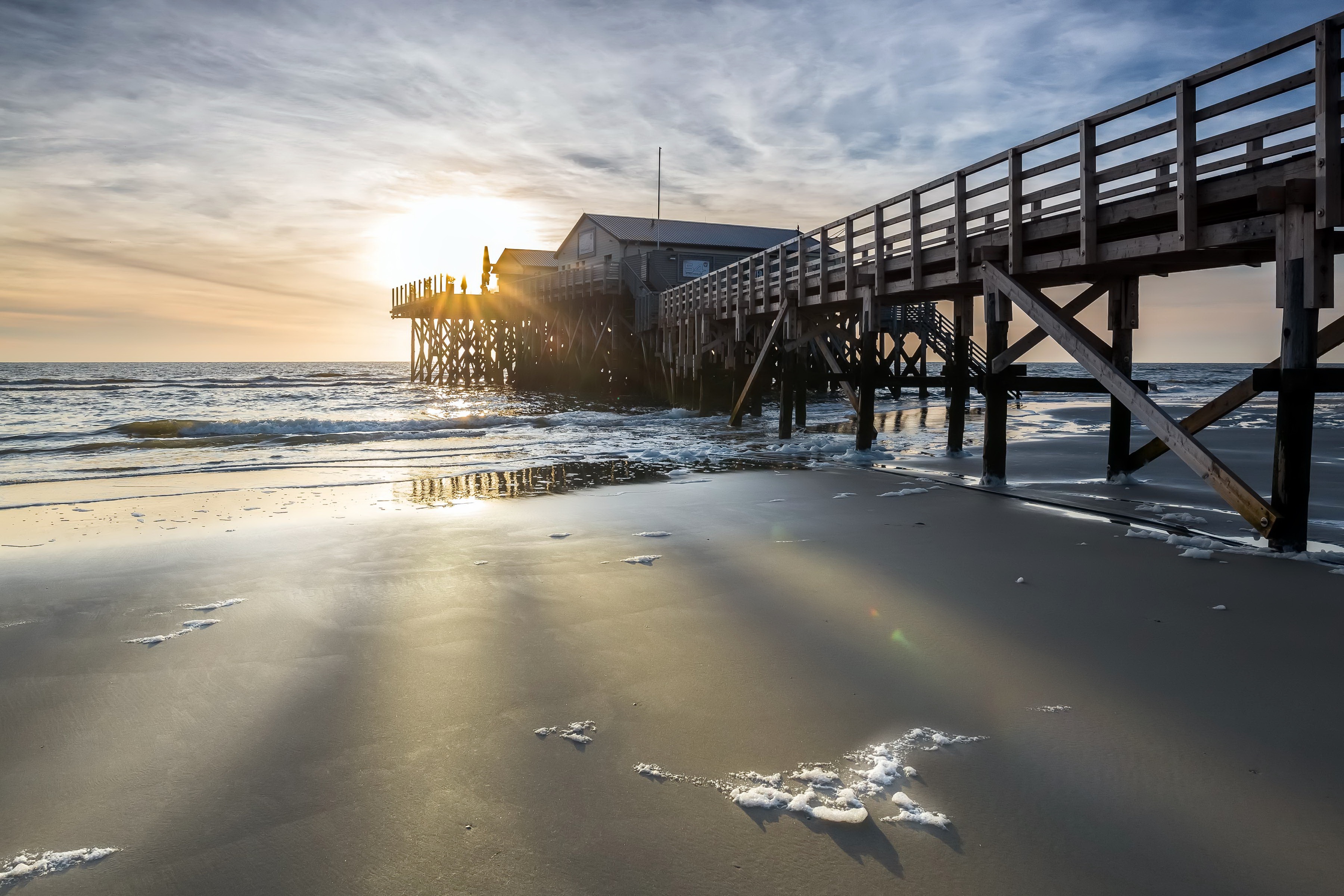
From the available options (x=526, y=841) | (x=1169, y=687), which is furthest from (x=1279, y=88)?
(x=526, y=841)

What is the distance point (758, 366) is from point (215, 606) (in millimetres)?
13342

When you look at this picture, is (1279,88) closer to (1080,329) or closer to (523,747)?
(1080,329)

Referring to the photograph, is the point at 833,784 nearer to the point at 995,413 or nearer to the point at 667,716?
the point at 667,716

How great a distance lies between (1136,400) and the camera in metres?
6.74

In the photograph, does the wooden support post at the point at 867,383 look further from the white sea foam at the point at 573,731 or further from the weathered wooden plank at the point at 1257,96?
the white sea foam at the point at 573,731

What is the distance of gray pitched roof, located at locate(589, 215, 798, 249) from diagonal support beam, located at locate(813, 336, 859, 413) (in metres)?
25.0

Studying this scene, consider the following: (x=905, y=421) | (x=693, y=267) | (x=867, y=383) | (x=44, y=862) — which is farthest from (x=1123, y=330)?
(x=693, y=267)

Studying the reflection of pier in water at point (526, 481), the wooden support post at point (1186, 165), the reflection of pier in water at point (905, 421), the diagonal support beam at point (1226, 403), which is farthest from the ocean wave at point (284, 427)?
the wooden support post at point (1186, 165)

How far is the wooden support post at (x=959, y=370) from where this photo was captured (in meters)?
11.1

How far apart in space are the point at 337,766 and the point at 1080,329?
7522mm

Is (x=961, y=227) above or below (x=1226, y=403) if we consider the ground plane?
above

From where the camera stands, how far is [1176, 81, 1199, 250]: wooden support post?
20.7 ft

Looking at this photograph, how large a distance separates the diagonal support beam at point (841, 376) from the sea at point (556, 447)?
85 centimetres

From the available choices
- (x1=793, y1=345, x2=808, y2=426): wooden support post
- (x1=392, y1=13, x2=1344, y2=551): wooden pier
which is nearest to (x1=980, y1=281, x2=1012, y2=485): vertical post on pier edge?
(x1=392, y1=13, x2=1344, y2=551): wooden pier
